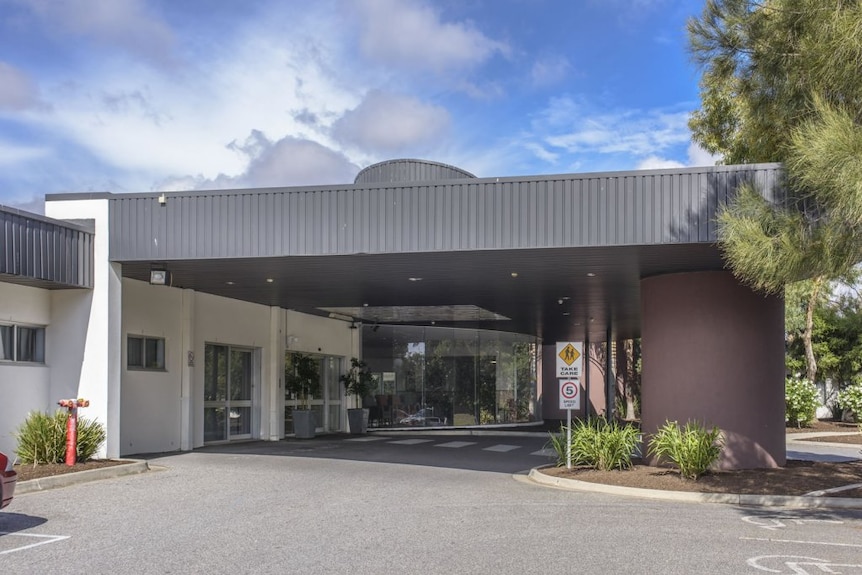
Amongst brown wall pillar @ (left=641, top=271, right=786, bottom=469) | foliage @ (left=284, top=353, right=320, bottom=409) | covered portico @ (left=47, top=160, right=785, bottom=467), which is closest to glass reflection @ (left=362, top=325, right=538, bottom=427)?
foliage @ (left=284, top=353, right=320, bottom=409)

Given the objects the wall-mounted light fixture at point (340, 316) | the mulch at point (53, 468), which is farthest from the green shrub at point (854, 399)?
the mulch at point (53, 468)

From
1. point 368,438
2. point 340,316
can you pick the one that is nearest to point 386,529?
point 368,438

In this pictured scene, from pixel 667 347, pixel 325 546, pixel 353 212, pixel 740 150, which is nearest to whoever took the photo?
pixel 325 546

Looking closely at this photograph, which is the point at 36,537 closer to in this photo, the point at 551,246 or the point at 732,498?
the point at 551,246

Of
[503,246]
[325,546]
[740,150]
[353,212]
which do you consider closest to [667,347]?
[503,246]

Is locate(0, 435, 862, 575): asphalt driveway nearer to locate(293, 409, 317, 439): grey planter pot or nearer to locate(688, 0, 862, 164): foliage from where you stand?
locate(688, 0, 862, 164): foliage

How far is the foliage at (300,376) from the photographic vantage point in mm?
25484

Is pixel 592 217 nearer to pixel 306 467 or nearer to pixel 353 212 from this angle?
pixel 353 212

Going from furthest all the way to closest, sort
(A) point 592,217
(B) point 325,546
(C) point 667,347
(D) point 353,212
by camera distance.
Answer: (C) point 667,347
(D) point 353,212
(A) point 592,217
(B) point 325,546

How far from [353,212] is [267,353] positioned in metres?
10.6

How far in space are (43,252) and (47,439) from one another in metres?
3.17

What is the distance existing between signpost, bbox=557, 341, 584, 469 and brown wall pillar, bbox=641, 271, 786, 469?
1.59 meters

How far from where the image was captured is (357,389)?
28.8 m

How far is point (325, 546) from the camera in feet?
29.7
